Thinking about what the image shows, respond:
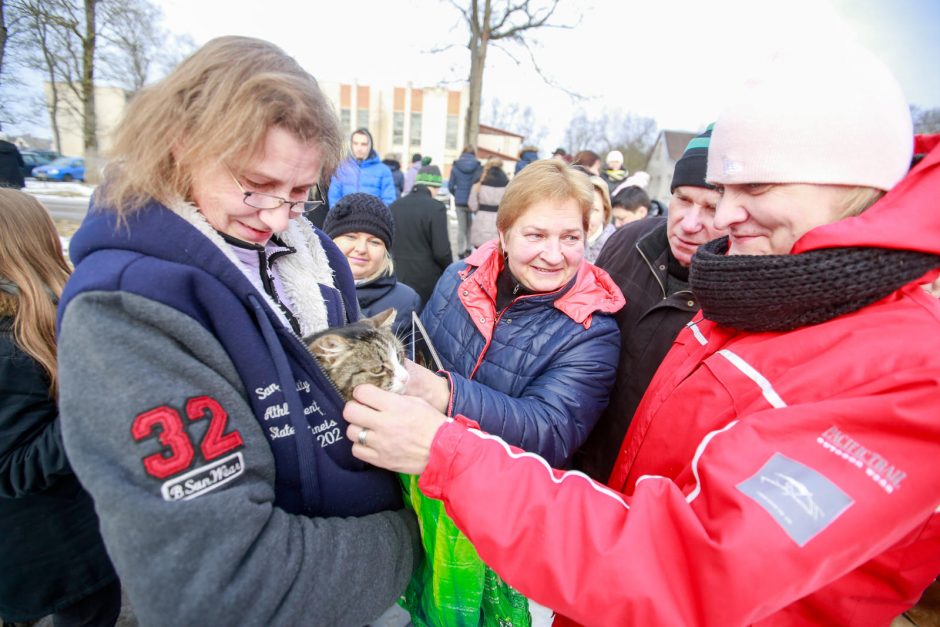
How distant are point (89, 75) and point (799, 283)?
23898 millimetres

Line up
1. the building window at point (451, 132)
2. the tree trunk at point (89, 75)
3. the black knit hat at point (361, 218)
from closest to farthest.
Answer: the black knit hat at point (361, 218)
the tree trunk at point (89, 75)
the building window at point (451, 132)

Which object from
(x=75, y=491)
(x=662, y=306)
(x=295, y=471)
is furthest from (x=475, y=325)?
(x=75, y=491)

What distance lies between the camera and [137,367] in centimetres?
87

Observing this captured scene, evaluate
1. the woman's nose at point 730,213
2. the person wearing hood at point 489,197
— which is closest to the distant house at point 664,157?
the person wearing hood at point 489,197

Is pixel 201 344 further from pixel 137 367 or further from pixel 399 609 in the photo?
pixel 399 609

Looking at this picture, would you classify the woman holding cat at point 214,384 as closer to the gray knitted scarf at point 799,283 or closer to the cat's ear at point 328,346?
the cat's ear at point 328,346

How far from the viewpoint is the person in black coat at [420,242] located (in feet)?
17.6

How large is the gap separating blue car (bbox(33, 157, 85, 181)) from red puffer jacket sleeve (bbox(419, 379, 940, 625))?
30659 mm

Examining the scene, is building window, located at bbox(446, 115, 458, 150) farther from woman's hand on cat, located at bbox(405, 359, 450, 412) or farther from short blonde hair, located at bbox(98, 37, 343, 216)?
short blonde hair, located at bbox(98, 37, 343, 216)

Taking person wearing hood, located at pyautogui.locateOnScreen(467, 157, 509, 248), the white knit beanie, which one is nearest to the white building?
person wearing hood, located at pyautogui.locateOnScreen(467, 157, 509, 248)

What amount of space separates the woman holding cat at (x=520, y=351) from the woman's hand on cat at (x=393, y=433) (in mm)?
272

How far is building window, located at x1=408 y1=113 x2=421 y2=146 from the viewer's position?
48781mm

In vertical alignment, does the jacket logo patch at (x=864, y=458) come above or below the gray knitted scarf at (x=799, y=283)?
below

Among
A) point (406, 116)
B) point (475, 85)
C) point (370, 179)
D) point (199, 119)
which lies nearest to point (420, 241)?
point (370, 179)
